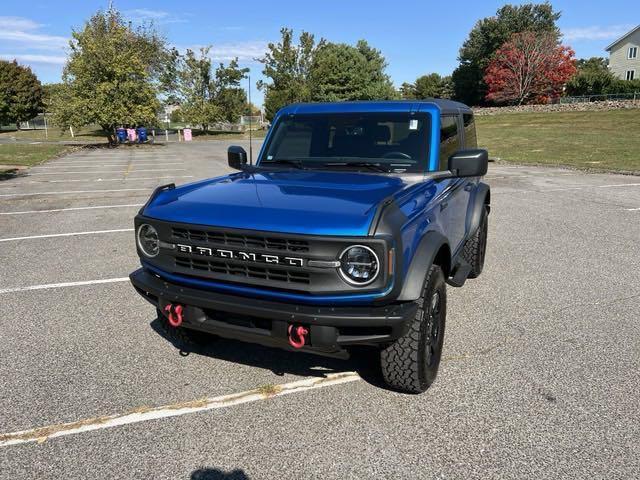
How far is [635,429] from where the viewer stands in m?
2.71

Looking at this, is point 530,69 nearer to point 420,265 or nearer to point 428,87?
point 428,87

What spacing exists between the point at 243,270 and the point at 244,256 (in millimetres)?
97

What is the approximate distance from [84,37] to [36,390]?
2930cm

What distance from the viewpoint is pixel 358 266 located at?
2.51 m

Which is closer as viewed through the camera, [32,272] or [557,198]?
[32,272]

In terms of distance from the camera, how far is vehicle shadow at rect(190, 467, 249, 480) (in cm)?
238

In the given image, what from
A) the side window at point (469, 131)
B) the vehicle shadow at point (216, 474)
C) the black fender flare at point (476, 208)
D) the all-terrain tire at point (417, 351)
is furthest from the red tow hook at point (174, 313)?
the side window at point (469, 131)

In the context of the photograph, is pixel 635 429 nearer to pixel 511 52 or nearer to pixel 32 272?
pixel 32 272

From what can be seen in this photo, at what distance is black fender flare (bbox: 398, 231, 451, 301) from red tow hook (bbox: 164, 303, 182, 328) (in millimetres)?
1277

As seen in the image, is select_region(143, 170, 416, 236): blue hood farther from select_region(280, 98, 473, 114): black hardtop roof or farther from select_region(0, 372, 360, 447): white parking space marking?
select_region(0, 372, 360, 447): white parking space marking

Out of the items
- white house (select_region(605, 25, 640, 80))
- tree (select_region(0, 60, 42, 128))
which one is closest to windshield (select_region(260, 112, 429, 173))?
tree (select_region(0, 60, 42, 128))

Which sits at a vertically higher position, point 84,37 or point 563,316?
point 84,37

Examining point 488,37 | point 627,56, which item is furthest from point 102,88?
point 627,56

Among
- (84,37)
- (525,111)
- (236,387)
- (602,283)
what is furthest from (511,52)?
(236,387)
